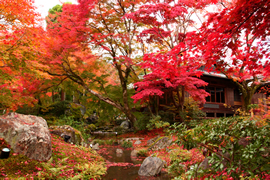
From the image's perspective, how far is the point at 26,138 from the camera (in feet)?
16.4

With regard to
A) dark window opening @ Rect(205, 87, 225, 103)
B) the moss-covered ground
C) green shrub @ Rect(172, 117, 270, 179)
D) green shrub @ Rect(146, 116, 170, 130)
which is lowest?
the moss-covered ground

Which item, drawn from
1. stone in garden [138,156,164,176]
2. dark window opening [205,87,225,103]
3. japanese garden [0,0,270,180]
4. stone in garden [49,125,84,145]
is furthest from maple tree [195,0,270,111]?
dark window opening [205,87,225,103]

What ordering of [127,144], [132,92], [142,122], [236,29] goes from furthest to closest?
[132,92] → [142,122] → [127,144] → [236,29]

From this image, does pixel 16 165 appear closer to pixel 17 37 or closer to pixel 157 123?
pixel 17 37

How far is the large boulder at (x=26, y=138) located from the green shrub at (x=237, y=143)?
4036 mm

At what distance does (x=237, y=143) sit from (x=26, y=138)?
5.09 metres

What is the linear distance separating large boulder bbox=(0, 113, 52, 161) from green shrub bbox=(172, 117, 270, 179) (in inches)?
159

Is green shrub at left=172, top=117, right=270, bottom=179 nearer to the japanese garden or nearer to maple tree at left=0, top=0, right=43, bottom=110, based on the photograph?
the japanese garden

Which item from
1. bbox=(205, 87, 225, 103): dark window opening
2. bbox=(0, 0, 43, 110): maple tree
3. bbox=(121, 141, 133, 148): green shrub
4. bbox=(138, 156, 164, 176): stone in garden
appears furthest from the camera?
bbox=(205, 87, 225, 103): dark window opening

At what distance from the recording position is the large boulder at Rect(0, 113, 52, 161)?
16.1 ft

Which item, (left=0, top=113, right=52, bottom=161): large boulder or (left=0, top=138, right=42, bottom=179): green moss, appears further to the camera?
(left=0, top=113, right=52, bottom=161): large boulder

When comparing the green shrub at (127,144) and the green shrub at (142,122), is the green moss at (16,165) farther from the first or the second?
the green shrub at (142,122)

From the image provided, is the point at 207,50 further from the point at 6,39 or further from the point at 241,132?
the point at 6,39

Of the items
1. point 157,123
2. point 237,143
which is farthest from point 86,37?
point 237,143
